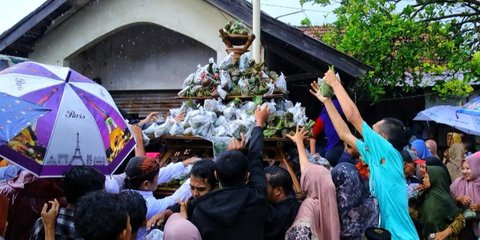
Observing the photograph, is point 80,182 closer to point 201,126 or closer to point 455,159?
point 201,126

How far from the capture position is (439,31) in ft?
27.8

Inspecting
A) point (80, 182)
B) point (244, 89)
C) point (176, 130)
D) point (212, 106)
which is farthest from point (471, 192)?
point (80, 182)

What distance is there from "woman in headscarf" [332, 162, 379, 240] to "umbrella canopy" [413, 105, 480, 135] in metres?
4.09

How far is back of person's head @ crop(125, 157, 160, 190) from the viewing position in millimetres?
3527

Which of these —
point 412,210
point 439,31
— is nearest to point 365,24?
point 439,31

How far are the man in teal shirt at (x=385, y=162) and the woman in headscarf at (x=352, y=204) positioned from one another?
3.2 inches

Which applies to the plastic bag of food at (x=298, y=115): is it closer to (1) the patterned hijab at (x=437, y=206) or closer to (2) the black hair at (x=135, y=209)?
(1) the patterned hijab at (x=437, y=206)

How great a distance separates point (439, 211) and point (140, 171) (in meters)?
3.26

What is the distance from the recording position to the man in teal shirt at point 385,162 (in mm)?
3533

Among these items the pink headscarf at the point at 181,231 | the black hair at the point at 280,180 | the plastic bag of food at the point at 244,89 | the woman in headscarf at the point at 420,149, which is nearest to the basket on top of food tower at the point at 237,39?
the plastic bag of food at the point at 244,89

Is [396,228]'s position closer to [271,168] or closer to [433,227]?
[271,168]

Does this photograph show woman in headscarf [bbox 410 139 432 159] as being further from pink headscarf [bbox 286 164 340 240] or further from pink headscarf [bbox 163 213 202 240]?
pink headscarf [bbox 163 213 202 240]

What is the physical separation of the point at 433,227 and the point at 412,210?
0.30 m

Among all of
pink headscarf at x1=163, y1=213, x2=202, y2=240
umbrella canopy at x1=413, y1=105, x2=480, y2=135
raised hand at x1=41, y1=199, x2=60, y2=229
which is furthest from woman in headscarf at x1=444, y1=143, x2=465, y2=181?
raised hand at x1=41, y1=199, x2=60, y2=229
